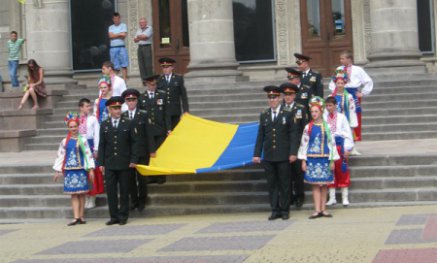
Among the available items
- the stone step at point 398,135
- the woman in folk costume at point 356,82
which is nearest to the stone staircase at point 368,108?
A: the stone step at point 398,135

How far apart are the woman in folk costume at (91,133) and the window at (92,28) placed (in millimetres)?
12426

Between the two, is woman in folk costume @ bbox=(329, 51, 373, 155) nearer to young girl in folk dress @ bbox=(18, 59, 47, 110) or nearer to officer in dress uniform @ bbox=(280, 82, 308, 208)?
officer in dress uniform @ bbox=(280, 82, 308, 208)

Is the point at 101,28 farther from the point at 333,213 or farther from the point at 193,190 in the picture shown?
the point at 333,213

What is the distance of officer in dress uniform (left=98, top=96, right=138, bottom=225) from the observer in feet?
48.2

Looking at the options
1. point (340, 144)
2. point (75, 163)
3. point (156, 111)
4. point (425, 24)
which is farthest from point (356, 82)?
point (425, 24)

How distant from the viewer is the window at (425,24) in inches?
1022

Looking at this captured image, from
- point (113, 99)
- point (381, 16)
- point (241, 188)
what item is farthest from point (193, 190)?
point (381, 16)

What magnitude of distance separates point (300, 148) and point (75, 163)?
3635 millimetres

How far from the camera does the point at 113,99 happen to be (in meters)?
14.7

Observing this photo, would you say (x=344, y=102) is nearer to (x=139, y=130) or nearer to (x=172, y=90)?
(x=172, y=90)

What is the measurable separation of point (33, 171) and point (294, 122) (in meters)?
5.80

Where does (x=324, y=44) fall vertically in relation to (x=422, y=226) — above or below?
above

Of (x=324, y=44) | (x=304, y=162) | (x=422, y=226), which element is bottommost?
(x=422, y=226)

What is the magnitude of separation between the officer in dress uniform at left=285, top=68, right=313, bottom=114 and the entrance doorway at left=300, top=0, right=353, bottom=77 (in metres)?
11.1
